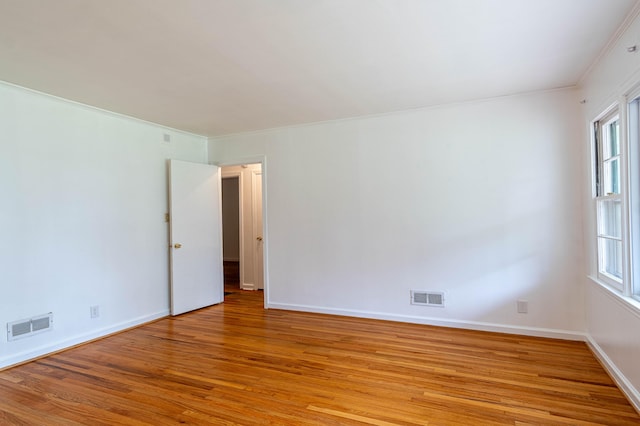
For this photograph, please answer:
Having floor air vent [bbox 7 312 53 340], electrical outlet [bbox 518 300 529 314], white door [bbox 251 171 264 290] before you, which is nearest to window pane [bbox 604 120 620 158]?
electrical outlet [bbox 518 300 529 314]

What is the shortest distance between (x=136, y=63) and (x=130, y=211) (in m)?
2.10

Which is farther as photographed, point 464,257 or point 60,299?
point 464,257

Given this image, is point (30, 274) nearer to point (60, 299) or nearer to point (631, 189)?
point (60, 299)

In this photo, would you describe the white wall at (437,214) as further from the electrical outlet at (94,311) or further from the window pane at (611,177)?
the electrical outlet at (94,311)

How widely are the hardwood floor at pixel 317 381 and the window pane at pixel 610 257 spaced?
30.7 inches

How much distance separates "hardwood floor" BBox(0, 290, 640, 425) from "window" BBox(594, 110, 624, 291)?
0.81 meters

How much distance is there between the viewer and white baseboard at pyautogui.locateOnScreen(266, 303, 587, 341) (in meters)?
3.55

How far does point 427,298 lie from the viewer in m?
4.10

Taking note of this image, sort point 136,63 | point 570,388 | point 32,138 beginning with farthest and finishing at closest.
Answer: point 32,138, point 136,63, point 570,388

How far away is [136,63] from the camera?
2758 millimetres

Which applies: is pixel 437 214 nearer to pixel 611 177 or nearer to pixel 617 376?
pixel 611 177

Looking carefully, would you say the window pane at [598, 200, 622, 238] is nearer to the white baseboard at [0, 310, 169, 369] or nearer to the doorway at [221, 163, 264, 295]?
the doorway at [221, 163, 264, 295]

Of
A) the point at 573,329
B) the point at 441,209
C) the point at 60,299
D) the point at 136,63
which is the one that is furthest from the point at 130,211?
the point at 573,329

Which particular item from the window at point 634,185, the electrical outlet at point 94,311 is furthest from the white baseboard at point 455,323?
the electrical outlet at point 94,311
